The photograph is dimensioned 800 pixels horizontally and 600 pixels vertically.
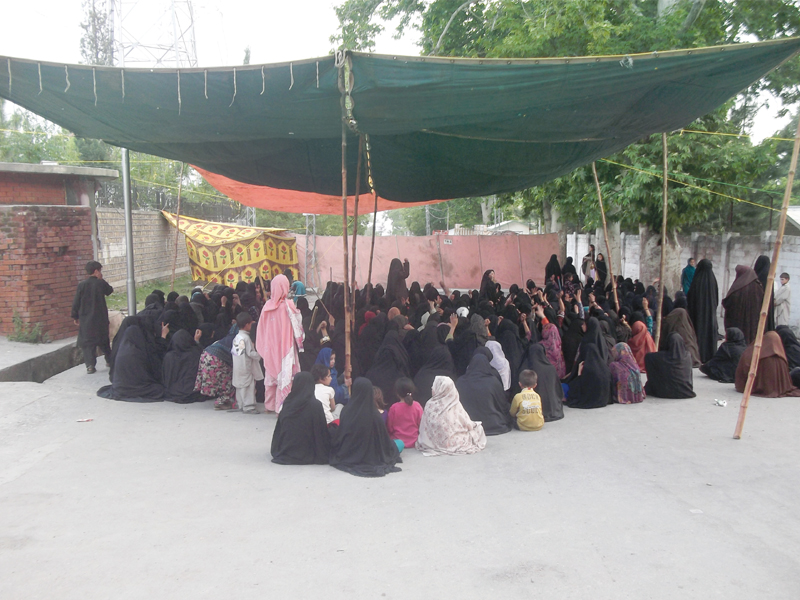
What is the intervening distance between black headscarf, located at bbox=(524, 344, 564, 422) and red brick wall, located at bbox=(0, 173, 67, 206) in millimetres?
6972

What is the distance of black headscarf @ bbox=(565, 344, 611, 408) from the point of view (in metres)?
6.50

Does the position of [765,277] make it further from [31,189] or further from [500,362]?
[31,189]

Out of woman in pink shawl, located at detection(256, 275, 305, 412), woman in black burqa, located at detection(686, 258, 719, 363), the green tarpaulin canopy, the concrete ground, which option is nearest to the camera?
the concrete ground

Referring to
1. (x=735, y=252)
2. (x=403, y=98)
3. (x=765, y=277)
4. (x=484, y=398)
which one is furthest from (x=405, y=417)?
(x=735, y=252)

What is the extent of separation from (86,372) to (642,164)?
8.90 m

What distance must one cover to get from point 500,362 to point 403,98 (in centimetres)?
268

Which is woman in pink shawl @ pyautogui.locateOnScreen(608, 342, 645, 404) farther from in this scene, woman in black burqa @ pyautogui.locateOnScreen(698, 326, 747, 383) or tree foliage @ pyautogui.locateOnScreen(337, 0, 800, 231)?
tree foliage @ pyautogui.locateOnScreen(337, 0, 800, 231)

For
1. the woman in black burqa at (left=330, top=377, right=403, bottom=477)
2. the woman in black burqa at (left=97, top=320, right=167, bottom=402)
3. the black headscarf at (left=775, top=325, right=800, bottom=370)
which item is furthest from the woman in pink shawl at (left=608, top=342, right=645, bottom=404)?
the woman in black burqa at (left=97, top=320, right=167, bottom=402)

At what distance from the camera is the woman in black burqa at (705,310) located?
8930mm

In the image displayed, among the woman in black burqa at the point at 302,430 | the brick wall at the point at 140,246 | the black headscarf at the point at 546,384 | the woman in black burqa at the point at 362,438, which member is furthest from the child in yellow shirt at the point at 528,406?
the brick wall at the point at 140,246

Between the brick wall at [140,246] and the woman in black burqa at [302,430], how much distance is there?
842 centimetres

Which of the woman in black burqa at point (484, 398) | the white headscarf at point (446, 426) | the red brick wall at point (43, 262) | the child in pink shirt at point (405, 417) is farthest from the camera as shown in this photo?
the red brick wall at point (43, 262)

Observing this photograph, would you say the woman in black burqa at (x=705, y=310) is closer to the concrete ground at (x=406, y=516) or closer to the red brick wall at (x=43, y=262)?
the concrete ground at (x=406, y=516)

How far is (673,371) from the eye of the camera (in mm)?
6770
